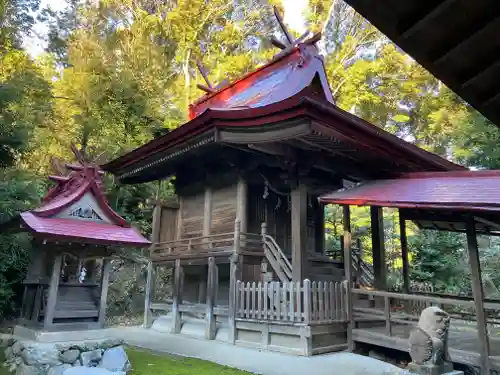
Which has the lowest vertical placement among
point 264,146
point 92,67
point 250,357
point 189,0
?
point 250,357

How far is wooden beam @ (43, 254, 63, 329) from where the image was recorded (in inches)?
241

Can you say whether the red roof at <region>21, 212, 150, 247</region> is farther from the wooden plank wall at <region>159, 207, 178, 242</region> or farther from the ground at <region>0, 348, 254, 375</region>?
the wooden plank wall at <region>159, 207, 178, 242</region>

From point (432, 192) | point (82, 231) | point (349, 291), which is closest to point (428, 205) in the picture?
point (432, 192)

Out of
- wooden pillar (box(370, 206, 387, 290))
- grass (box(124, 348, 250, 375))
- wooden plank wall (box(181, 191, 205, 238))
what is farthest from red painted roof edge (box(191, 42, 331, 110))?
grass (box(124, 348, 250, 375))

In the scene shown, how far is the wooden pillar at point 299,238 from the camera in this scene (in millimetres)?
8398

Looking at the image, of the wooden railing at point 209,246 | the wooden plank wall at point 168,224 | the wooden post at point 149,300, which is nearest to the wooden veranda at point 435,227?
the wooden railing at point 209,246

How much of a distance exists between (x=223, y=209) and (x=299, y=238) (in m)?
3.18

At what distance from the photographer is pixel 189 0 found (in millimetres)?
19750

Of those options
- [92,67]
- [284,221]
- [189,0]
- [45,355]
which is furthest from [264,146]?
[189,0]

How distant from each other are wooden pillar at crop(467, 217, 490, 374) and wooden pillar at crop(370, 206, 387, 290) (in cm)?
388

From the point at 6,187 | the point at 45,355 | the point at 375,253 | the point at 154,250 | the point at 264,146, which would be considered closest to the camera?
the point at 45,355

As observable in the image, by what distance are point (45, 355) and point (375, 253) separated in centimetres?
779

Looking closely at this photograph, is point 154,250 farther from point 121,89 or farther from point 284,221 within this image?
point 121,89

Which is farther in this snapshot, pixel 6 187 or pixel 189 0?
pixel 189 0
